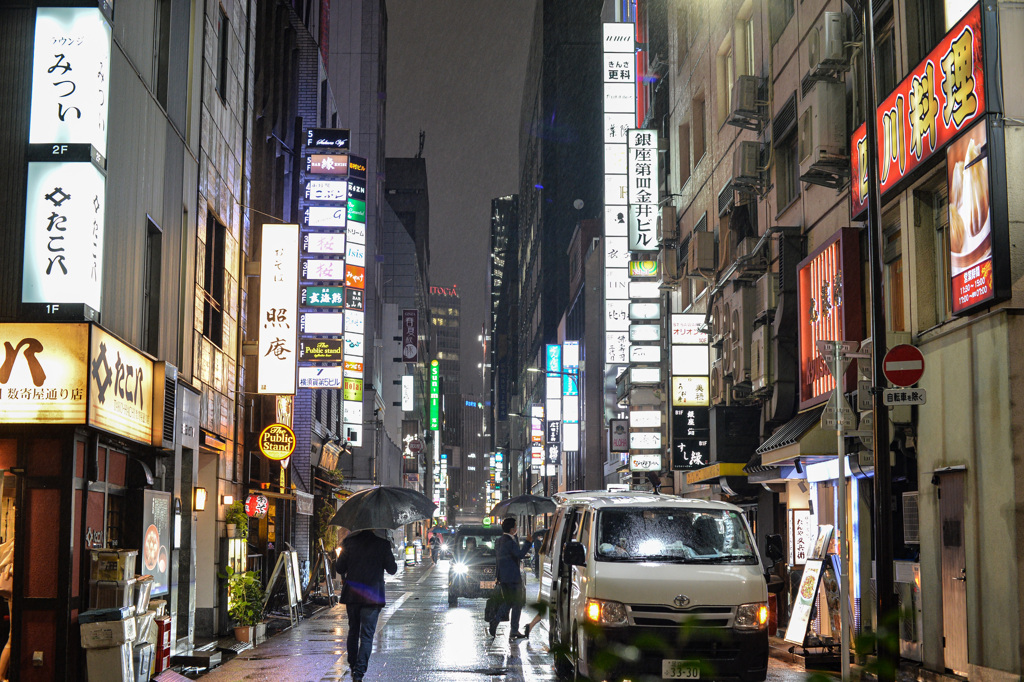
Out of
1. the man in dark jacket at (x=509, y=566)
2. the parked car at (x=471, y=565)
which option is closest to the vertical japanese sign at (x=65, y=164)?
the man in dark jacket at (x=509, y=566)

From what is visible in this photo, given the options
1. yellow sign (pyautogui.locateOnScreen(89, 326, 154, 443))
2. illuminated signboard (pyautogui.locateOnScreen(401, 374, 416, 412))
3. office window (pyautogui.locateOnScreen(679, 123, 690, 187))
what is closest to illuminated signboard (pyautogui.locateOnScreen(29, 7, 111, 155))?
yellow sign (pyautogui.locateOnScreen(89, 326, 154, 443))

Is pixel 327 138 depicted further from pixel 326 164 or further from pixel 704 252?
pixel 704 252

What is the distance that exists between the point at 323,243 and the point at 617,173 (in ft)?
41.5

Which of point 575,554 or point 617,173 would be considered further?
point 617,173

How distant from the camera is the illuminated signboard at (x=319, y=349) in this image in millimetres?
27766

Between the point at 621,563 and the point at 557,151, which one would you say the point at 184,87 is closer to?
the point at 621,563

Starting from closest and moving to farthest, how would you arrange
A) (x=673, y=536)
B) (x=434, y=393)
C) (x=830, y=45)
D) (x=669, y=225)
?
(x=673, y=536) < (x=830, y=45) < (x=669, y=225) < (x=434, y=393)

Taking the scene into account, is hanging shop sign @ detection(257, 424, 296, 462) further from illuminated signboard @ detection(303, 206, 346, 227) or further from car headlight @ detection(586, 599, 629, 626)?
car headlight @ detection(586, 599, 629, 626)

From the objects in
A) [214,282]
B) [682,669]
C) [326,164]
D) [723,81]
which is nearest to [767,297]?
[723,81]

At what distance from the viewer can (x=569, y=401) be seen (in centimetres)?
7219

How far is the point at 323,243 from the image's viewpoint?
2955 centimetres

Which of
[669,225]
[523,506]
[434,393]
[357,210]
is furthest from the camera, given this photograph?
[434,393]

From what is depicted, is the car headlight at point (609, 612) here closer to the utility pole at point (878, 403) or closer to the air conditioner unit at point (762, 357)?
the utility pole at point (878, 403)

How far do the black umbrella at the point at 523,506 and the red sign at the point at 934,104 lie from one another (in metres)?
10.1
